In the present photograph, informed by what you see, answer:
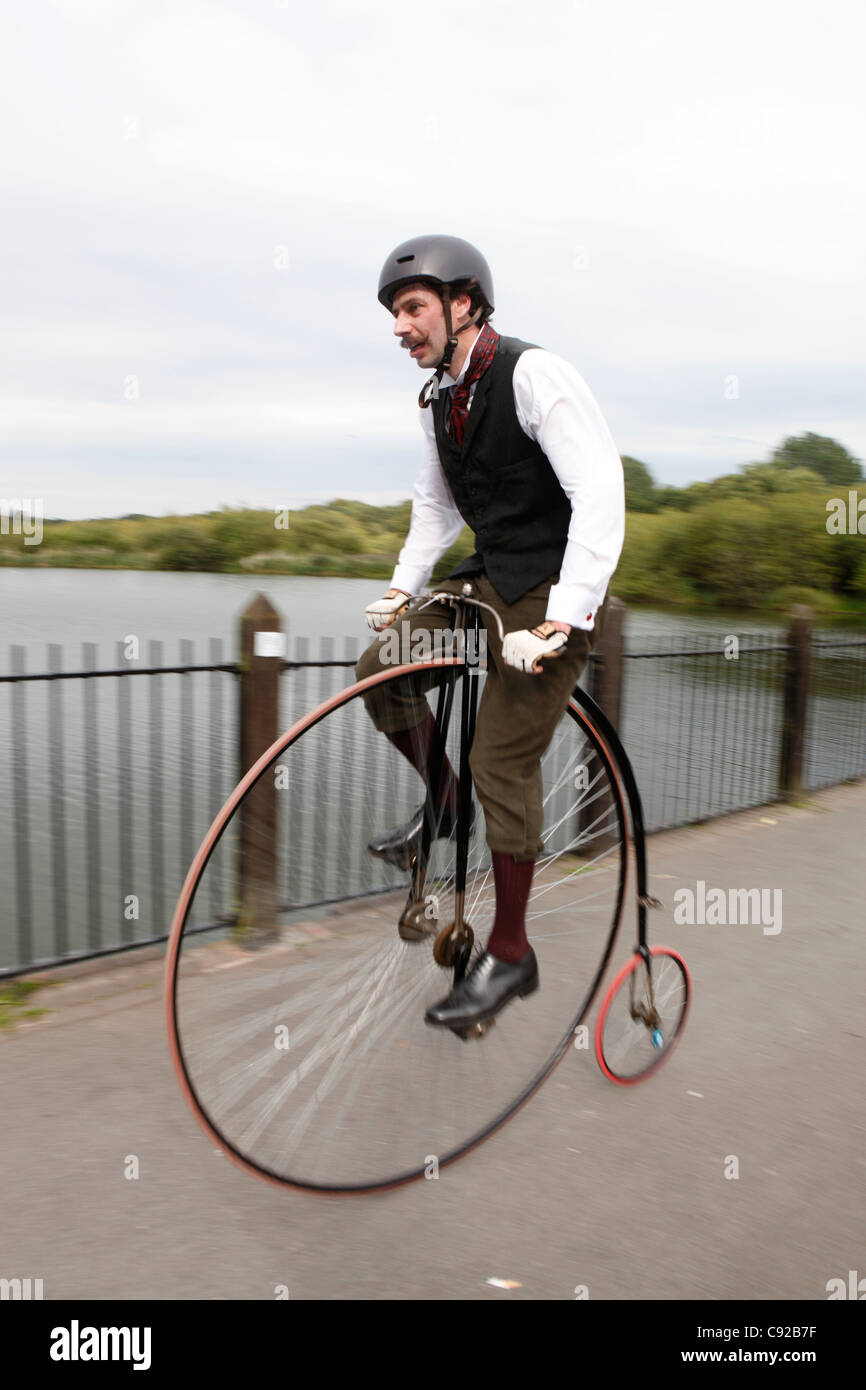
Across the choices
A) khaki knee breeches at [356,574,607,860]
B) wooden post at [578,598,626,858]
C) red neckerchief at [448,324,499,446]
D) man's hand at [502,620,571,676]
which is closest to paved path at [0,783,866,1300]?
khaki knee breeches at [356,574,607,860]

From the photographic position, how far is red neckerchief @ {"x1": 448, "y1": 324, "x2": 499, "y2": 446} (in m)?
2.66

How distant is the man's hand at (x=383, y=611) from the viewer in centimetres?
299

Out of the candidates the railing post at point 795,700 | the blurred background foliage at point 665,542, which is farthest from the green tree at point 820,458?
the railing post at point 795,700

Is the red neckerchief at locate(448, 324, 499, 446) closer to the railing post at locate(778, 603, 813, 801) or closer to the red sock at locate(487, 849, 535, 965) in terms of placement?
the red sock at locate(487, 849, 535, 965)

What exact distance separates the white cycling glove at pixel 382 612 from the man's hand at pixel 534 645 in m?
0.51

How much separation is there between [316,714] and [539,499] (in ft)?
2.77

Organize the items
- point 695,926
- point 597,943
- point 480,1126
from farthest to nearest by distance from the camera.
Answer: point 695,926 < point 597,943 < point 480,1126

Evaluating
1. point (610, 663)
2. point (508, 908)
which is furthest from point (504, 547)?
point (610, 663)

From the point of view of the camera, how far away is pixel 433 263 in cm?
256

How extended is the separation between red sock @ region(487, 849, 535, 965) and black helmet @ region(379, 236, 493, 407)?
52.3 inches

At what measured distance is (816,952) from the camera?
458 cm
